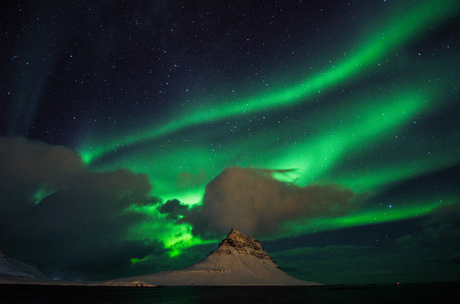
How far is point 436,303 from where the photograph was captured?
88000 mm

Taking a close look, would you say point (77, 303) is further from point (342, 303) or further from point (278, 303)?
point (342, 303)

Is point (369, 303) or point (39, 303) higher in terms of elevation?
point (39, 303)

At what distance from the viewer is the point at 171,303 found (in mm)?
78125

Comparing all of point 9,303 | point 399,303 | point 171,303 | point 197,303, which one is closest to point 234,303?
point 197,303

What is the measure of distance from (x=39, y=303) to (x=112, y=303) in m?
18.9

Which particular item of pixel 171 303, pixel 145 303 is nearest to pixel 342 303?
pixel 171 303

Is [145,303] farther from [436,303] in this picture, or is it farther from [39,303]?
[436,303]

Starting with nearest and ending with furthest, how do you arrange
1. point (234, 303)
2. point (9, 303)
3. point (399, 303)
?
point (9, 303)
point (234, 303)
point (399, 303)

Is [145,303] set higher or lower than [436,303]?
higher

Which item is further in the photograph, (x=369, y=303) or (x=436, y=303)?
(x=436, y=303)

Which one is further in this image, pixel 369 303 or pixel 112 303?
pixel 369 303

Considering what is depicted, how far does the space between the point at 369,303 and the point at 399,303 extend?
10106 mm

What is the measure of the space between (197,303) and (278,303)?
827 inches

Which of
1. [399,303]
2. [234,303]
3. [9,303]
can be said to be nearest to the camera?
[9,303]
